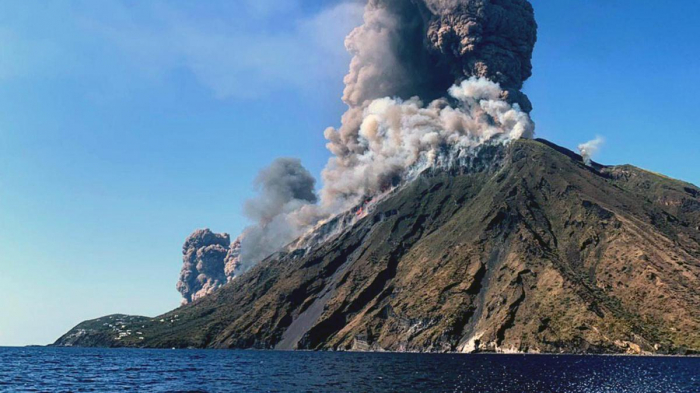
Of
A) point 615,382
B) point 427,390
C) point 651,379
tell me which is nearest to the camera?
point 427,390

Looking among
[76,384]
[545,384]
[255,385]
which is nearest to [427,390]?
[545,384]

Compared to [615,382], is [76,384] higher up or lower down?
higher up

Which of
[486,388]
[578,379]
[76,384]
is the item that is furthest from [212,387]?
[578,379]

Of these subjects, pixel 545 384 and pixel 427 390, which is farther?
pixel 545 384

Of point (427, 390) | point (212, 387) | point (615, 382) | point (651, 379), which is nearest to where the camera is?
point (427, 390)

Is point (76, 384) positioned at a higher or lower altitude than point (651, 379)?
higher

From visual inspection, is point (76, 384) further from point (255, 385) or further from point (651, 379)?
point (651, 379)

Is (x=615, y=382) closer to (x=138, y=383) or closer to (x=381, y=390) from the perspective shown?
(x=381, y=390)

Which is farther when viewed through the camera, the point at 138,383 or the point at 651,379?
the point at 651,379

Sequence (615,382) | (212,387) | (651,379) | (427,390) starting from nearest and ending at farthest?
1. (427,390)
2. (212,387)
3. (615,382)
4. (651,379)
